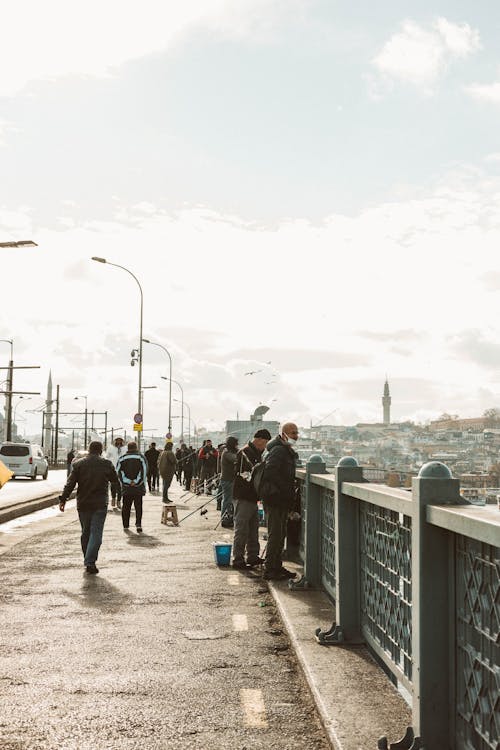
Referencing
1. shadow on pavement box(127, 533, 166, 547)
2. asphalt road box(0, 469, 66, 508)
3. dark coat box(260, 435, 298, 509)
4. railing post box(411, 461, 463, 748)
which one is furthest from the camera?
asphalt road box(0, 469, 66, 508)

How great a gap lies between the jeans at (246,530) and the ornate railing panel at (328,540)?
280 cm

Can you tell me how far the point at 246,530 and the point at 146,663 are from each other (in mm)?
5494

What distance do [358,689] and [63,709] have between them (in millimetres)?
1683

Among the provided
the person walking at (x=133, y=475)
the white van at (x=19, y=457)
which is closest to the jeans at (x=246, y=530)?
the person walking at (x=133, y=475)

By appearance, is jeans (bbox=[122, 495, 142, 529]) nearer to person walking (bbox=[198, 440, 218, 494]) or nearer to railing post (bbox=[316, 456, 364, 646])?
railing post (bbox=[316, 456, 364, 646])

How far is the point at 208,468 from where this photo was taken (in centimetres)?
2966

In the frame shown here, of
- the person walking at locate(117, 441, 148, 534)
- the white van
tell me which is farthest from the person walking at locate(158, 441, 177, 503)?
the white van

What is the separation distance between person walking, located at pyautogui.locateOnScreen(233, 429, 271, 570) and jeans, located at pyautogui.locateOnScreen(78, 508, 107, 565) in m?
1.71

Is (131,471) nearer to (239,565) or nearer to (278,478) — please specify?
(239,565)

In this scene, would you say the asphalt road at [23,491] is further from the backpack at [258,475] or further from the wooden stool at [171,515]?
the backpack at [258,475]

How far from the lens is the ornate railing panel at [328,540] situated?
817 centimetres

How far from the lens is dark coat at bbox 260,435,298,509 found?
1024cm

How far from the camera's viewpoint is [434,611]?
4020 millimetres

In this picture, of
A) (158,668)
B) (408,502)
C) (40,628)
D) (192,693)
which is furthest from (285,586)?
(408,502)
